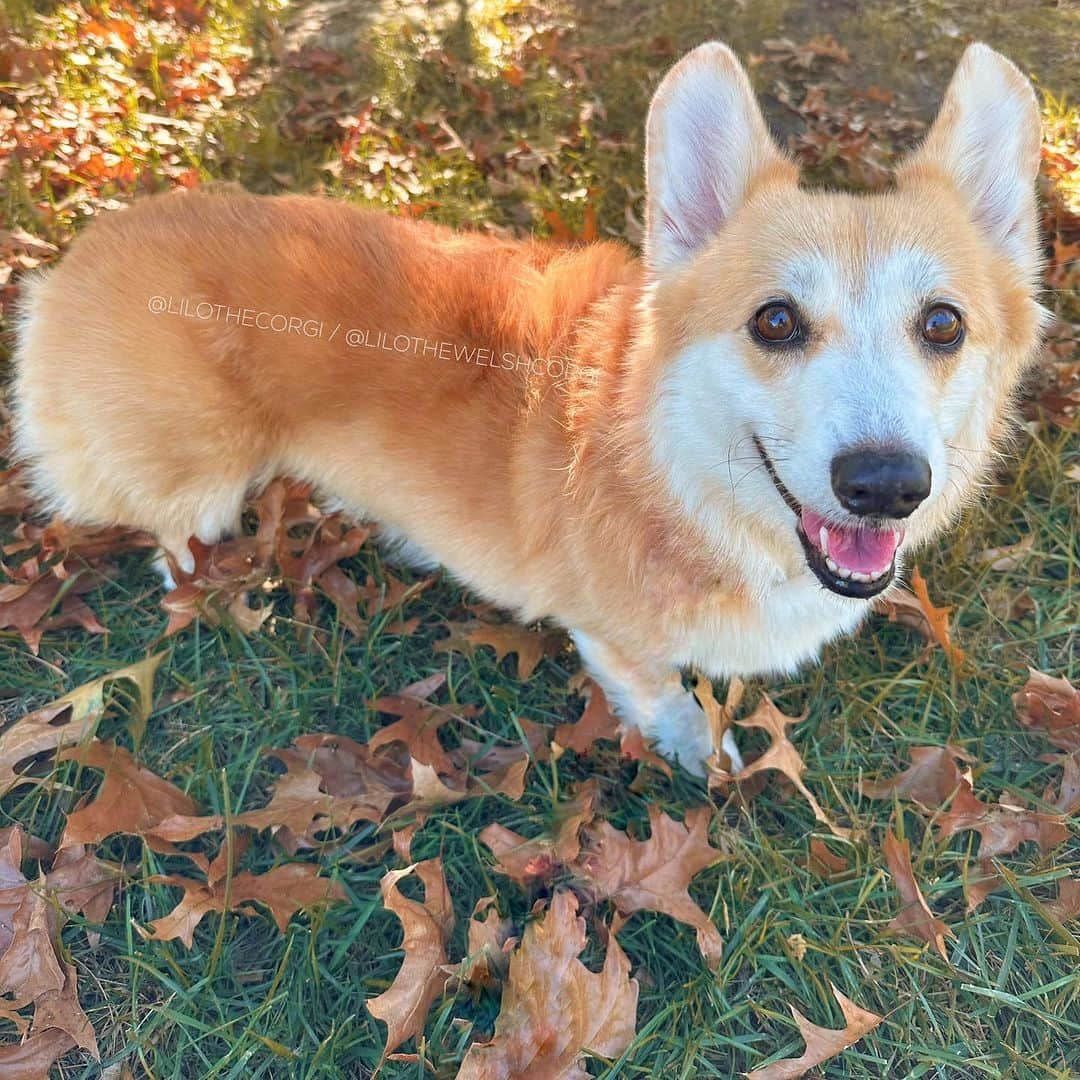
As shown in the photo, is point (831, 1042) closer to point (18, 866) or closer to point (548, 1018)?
point (548, 1018)

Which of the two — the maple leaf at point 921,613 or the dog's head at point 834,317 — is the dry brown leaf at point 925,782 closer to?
the maple leaf at point 921,613

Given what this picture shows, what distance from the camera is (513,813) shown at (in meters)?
2.31

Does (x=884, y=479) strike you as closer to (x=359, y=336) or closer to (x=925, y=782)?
(x=925, y=782)

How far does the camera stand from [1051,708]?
2389 mm

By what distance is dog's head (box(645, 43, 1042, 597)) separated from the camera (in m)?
1.64

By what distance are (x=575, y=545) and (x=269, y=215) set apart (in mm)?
1397

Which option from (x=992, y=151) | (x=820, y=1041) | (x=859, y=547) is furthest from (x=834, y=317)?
(x=820, y=1041)

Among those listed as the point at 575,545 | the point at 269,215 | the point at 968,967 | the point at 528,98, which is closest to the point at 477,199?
the point at 528,98

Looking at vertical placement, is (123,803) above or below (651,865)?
above

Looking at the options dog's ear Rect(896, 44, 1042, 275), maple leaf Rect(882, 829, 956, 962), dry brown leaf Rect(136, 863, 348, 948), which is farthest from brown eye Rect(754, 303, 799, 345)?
dry brown leaf Rect(136, 863, 348, 948)

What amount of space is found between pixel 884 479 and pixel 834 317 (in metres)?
0.42

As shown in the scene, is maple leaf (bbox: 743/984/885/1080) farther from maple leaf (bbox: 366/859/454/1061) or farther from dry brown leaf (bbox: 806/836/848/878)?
maple leaf (bbox: 366/859/454/1061)

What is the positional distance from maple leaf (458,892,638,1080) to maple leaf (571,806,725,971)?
0.13 metres

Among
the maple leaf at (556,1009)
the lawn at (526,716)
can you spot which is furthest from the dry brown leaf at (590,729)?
the maple leaf at (556,1009)
